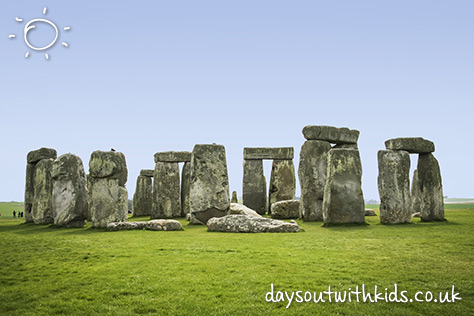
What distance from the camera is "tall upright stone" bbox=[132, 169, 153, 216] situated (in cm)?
2230

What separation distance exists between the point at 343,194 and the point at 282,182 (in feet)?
29.2

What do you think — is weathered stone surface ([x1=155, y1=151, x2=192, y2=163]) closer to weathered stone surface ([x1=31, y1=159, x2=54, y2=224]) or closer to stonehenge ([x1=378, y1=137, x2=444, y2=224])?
weathered stone surface ([x1=31, y1=159, x2=54, y2=224])

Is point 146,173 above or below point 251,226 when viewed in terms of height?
above

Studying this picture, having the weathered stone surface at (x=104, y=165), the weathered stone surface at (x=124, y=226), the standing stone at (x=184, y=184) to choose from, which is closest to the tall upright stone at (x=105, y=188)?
the weathered stone surface at (x=104, y=165)

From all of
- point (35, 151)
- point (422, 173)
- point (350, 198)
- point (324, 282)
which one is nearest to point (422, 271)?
point (324, 282)

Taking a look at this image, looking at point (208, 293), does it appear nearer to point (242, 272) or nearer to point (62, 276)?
point (242, 272)

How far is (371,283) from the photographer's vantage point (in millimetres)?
5402

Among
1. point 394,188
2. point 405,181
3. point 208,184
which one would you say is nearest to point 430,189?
point 405,181

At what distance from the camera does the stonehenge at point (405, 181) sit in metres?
13.1

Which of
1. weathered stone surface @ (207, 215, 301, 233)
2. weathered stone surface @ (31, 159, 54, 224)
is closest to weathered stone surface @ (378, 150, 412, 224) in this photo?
weathered stone surface @ (207, 215, 301, 233)

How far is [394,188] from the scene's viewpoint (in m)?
13.1

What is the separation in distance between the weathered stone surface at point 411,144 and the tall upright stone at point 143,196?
13.2 m

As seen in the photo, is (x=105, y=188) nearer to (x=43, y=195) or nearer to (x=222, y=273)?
(x=43, y=195)

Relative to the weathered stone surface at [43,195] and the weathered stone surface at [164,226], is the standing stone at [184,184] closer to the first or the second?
the weathered stone surface at [43,195]
